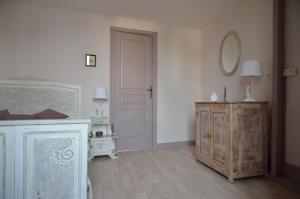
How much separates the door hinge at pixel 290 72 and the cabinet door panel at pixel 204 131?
3.28 feet

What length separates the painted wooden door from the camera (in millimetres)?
3650

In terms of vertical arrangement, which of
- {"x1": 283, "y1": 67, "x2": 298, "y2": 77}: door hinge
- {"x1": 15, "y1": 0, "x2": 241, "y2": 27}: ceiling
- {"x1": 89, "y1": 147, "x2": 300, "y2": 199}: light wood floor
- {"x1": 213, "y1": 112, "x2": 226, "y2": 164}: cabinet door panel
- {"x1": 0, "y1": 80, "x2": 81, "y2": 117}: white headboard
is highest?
{"x1": 15, "y1": 0, "x2": 241, "y2": 27}: ceiling

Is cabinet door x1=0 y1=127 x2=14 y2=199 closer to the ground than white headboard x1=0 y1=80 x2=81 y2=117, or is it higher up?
closer to the ground

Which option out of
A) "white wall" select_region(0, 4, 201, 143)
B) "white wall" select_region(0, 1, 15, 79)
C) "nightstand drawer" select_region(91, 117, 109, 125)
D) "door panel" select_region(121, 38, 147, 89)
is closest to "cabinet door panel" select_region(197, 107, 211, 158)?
"white wall" select_region(0, 4, 201, 143)

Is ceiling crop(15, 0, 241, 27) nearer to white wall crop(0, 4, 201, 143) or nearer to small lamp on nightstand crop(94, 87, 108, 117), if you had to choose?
white wall crop(0, 4, 201, 143)

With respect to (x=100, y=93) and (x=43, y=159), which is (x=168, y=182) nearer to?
(x=43, y=159)

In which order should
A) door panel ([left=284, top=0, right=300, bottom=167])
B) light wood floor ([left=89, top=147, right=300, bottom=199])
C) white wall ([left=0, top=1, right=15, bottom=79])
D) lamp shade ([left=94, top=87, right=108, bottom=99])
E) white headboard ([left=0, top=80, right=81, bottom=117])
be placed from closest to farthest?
1. light wood floor ([left=89, top=147, right=300, bottom=199])
2. door panel ([left=284, top=0, right=300, bottom=167])
3. white headboard ([left=0, top=80, right=81, bottom=117])
4. white wall ([left=0, top=1, right=15, bottom=79])
5. lamp shade ([left=94, top=87, right=108, bottom=99])

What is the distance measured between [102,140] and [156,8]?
2356 mm

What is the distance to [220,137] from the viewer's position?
2.50 meters

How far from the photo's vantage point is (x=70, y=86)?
3158mm

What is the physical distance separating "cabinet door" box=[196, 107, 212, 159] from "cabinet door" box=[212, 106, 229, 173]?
115 millimetres

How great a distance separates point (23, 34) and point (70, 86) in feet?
3.51

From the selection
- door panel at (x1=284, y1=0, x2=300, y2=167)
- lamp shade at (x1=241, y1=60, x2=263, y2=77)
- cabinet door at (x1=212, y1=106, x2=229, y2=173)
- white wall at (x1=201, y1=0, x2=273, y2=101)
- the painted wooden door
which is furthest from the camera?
the painted wooden door

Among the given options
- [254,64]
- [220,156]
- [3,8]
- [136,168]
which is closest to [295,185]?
[220,156]
